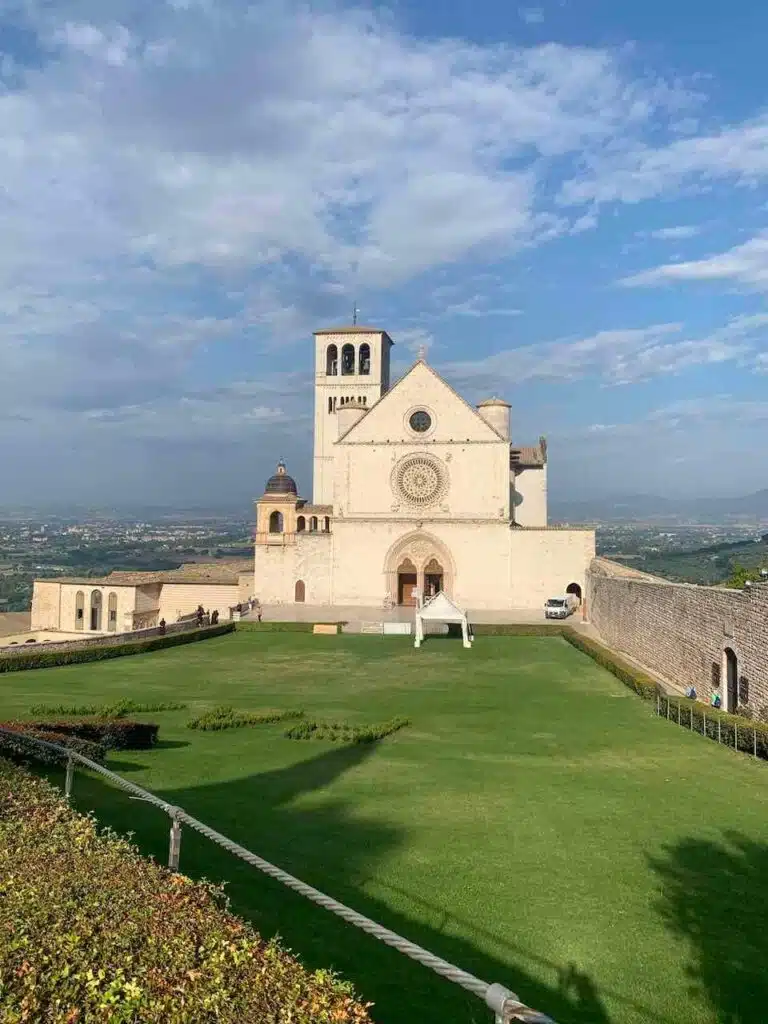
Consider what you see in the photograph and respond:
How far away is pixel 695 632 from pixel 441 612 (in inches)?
494

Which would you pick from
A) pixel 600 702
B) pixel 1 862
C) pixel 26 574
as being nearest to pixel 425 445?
pixel 600 702

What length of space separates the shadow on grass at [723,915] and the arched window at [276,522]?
38775 mm

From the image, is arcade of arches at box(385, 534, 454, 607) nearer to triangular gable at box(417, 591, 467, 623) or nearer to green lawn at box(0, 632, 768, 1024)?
triangular gable at box(417, 591, 467, 623)

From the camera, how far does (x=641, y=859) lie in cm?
819

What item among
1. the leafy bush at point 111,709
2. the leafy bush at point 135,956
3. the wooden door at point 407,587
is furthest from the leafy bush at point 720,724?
the wooden door at point 407,587

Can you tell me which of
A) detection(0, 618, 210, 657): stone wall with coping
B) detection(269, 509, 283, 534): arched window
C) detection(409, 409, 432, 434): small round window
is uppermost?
detection(409, 409, 432, 434): small round window

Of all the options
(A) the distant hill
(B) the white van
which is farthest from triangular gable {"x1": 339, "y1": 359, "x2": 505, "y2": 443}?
(A) the distant hill

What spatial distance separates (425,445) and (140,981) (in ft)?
131

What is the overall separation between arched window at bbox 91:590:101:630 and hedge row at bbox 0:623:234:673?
1251 centimetres

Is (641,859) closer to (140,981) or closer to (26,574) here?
(140,981)

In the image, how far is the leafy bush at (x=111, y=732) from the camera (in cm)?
1186

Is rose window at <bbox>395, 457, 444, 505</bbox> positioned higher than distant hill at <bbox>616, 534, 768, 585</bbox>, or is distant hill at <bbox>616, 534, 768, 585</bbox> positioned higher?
rose window at <bbox>395, 457, 444, 505</bbox>

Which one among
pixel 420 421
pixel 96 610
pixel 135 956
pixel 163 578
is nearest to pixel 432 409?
pixel 420 421

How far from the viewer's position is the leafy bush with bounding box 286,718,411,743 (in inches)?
562
